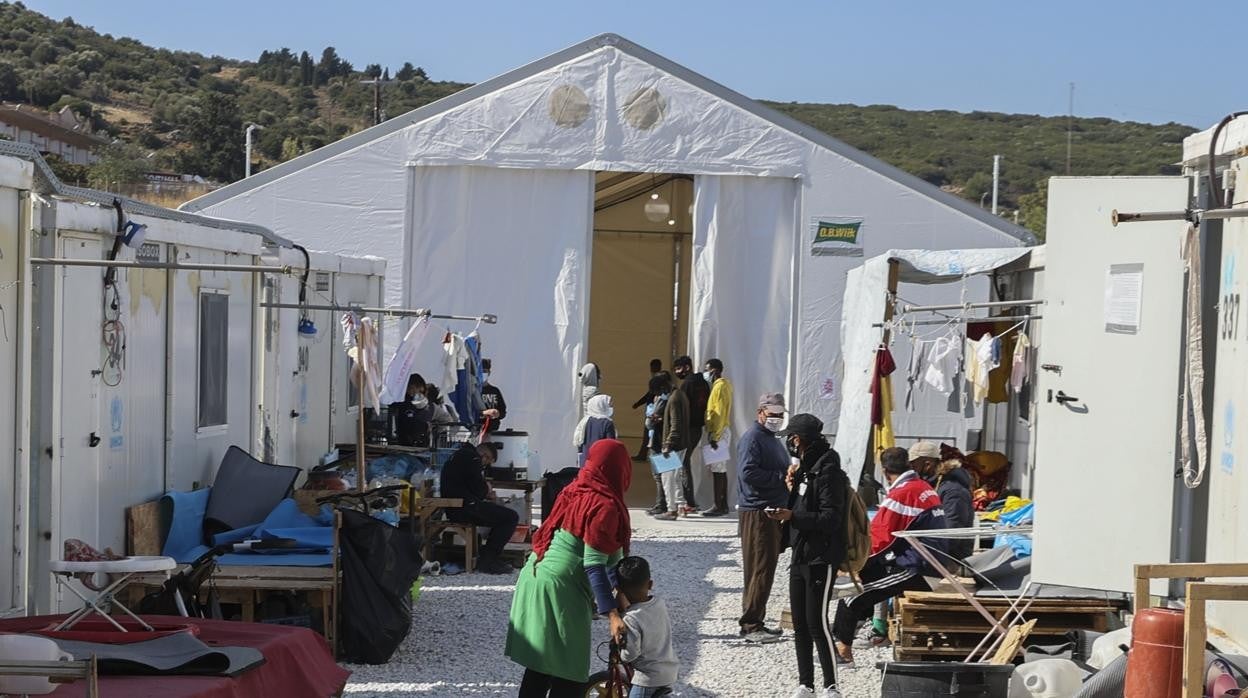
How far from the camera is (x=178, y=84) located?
62344mm

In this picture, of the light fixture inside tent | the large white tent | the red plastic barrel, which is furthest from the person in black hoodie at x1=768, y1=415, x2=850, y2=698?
the light fixture inside tent

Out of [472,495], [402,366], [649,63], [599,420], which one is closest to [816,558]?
[472,495]

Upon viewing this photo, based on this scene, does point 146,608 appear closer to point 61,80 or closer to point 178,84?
point 61,80

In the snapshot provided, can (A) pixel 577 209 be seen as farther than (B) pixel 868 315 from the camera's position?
Yes

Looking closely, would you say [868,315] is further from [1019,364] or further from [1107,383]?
[1107,383]

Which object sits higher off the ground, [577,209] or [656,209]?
[656,209]

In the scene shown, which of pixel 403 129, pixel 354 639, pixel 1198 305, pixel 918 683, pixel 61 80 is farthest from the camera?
pixel 61 80

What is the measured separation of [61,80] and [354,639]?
51.8m

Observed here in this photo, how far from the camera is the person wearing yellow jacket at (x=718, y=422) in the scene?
54.1 feet

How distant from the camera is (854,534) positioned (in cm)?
804

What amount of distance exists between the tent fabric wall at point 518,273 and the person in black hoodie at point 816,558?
9.37m

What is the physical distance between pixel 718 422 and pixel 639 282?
15.1 feet

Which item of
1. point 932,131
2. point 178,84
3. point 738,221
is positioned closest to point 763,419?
point 738,221

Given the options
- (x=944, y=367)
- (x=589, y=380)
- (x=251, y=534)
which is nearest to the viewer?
(x=251, y=534)
